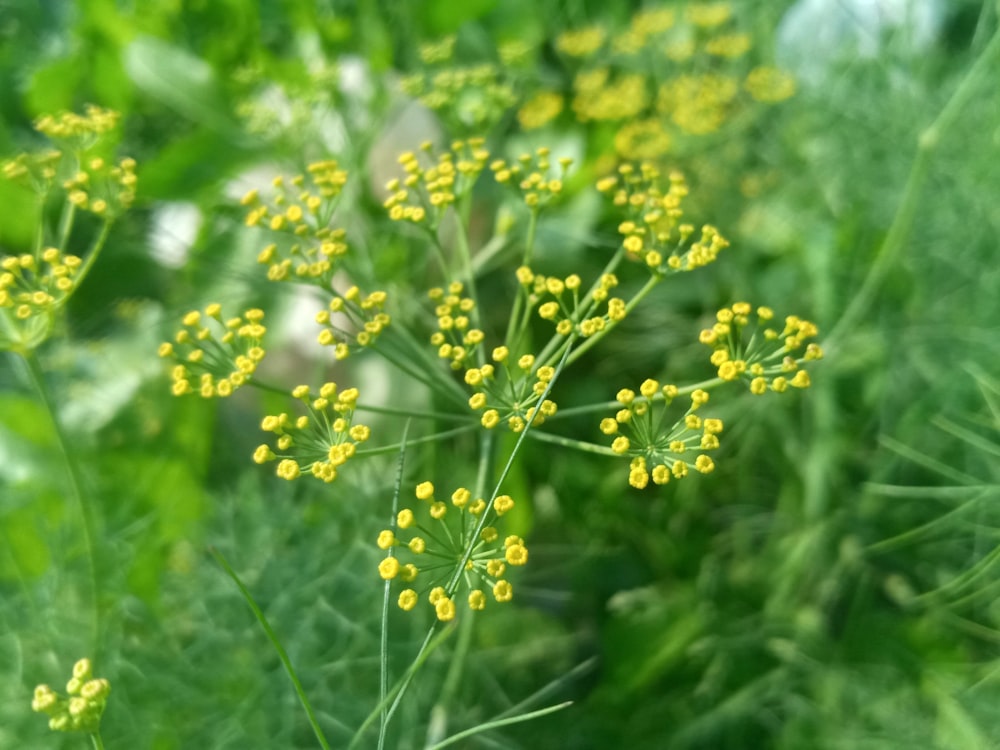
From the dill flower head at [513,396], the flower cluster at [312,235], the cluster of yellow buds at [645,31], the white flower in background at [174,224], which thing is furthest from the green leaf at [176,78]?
the dill flower head at [513,396]

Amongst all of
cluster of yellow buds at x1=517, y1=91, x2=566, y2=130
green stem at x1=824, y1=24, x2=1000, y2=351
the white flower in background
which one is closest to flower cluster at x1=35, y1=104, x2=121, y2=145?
the white flower in background

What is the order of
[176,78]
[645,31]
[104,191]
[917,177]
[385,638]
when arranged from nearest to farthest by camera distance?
[385,638] < [104,191] < [917,177] < [176,78] < [645,31]

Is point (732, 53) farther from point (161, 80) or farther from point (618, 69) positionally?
point (161, 80)

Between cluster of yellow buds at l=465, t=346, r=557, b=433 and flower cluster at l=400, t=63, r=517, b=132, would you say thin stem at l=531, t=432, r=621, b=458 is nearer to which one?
cluster of yellow buds at l=465, t=346, r=557, b=433

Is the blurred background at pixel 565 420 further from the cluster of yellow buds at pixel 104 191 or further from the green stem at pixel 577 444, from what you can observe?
the green stem at pixel 577 444

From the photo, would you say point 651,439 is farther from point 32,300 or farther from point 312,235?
point 32,300

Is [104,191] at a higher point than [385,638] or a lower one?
higher

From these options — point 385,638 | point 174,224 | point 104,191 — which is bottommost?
point 174,224

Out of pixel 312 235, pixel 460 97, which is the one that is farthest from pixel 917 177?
pixel 312 235
